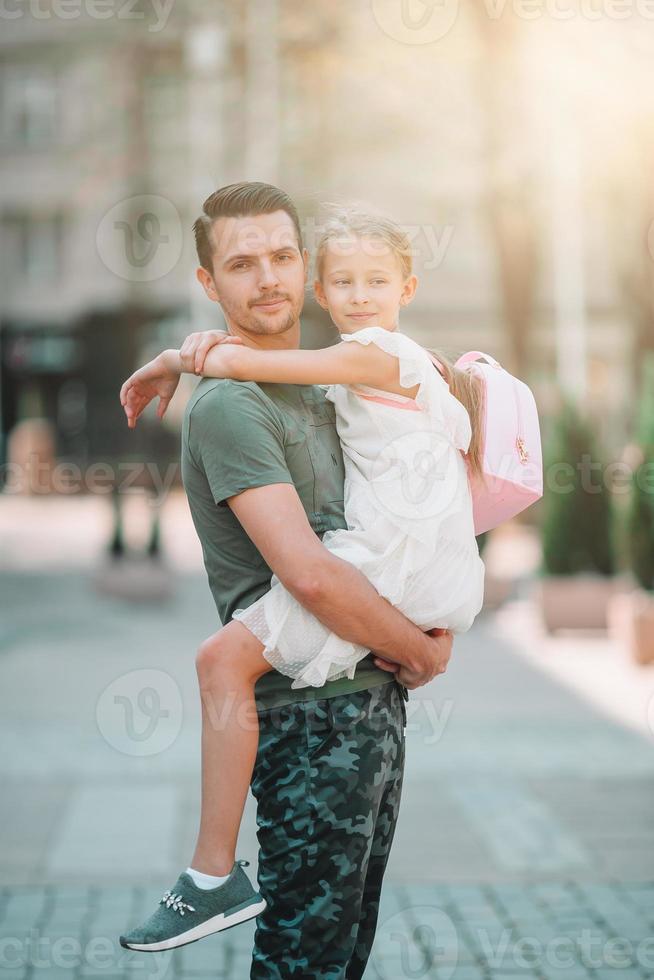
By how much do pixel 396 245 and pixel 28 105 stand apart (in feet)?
117

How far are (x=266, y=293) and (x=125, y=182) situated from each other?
28.8 m

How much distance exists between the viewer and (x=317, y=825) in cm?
261

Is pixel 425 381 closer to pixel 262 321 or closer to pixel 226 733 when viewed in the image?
pixel 262 321

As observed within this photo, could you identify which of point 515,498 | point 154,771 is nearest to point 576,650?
point 154,771

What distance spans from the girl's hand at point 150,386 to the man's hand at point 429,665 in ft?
2.32

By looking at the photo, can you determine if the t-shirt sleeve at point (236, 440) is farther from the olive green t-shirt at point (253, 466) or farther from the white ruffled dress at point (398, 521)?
the white ruffled dress at point (398, 521)

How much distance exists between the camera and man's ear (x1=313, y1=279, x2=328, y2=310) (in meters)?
2.79

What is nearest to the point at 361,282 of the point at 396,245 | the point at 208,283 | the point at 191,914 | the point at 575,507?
the point at 396,245

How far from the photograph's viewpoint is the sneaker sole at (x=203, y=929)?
2.56 meters

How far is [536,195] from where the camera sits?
19.2 meters

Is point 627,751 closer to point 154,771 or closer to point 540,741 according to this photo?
point 540,741

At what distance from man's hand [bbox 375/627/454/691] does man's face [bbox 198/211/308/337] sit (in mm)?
684

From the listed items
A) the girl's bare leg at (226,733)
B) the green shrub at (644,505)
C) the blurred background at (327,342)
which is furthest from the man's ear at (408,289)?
the green shrub at (644,505)

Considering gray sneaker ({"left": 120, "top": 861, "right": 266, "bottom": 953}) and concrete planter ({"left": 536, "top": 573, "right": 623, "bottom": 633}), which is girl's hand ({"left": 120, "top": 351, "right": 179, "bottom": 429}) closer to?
gray sneaker ({"left": 120, "top": 861, "right": 266, "bottom": 953})
